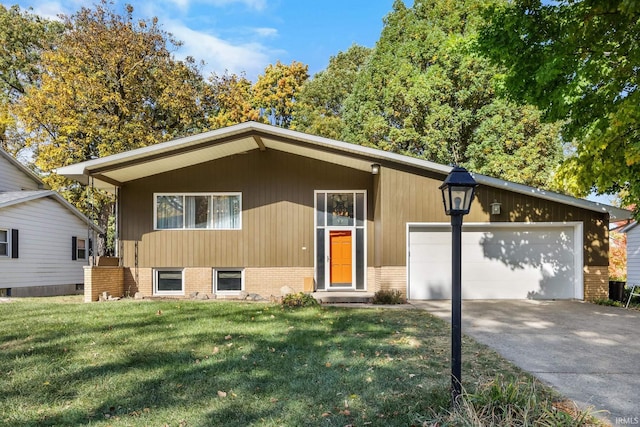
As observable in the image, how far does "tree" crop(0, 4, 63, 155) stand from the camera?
763 inches

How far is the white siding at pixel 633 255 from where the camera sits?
1232cm

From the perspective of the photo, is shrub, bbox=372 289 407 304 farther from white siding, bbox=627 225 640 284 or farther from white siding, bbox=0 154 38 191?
white siding, bbox=0 154 38 191

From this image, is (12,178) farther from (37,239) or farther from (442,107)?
Result: (442,107)

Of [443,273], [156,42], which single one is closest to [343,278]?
[443,273]

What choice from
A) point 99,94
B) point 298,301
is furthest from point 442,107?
point 99,94

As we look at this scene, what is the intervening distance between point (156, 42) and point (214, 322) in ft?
50.5

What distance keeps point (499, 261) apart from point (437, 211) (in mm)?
2065

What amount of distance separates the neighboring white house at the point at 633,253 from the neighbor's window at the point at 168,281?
13.5 m

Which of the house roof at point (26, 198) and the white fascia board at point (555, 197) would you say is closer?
the white fascia board at point (555, 197)

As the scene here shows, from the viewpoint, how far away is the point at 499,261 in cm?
1007

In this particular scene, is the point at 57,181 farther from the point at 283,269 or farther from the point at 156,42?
the point at 283,269

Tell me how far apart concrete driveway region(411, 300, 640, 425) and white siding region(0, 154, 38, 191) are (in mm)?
15848

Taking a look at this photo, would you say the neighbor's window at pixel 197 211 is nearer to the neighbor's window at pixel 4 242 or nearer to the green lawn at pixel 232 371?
the green lawn at pixel 232 371

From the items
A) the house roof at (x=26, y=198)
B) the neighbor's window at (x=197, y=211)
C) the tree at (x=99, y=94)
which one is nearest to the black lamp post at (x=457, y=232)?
the neighbor's window at (x=197, y=211)
